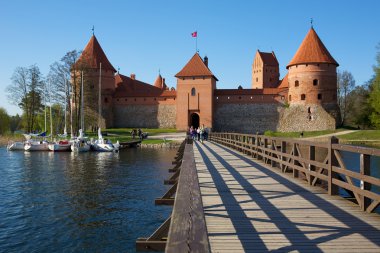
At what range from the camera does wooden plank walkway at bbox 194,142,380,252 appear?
3580mm

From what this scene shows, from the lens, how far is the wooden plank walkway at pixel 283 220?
3.58 m

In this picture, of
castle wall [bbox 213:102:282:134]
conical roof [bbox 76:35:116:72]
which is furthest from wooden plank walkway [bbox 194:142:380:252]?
conical roof [bbox 76:35:116:72]

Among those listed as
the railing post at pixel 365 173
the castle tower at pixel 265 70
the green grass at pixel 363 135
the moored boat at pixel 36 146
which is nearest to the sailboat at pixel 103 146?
the moored boat at pixel 36 146

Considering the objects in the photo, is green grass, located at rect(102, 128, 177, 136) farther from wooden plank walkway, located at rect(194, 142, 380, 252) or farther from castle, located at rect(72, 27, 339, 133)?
wooden plank walkway, located at rect(194, 142, 380, 252)

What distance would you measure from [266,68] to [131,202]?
186ft

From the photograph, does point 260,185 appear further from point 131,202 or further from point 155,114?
point 155,114

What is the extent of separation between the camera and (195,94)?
44969 millimetres

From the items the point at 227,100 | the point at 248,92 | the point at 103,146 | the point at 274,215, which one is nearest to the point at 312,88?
the point at 248,92

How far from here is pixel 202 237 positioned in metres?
2.58

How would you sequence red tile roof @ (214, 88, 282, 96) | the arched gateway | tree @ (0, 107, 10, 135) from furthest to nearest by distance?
the arched gateway
tree @ (0, 107, 10, 135)
red tile roof @ (214, 88, 282, 96)

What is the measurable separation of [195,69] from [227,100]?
5511mm

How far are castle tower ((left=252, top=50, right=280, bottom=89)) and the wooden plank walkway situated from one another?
59118 millimetres

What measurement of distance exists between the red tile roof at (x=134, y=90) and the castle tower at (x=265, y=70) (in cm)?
2141

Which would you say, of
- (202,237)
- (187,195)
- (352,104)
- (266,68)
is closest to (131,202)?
(187,195)
